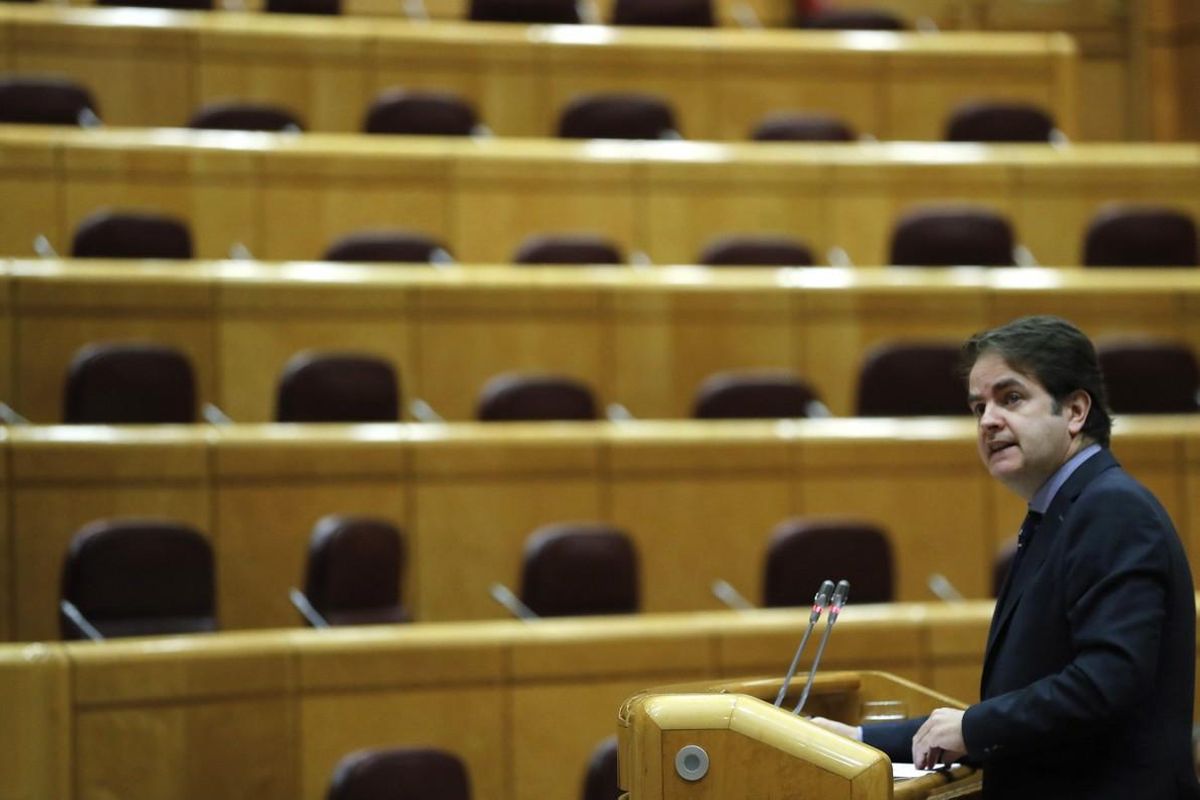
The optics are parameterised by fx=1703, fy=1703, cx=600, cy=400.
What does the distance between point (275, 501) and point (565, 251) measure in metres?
1.06

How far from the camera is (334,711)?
2.59m

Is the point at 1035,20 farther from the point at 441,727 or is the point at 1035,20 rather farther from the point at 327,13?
the point at 441,727

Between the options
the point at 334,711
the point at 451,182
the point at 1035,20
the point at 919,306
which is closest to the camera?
the point at 334,711

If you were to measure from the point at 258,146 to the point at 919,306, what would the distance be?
1.60 meters

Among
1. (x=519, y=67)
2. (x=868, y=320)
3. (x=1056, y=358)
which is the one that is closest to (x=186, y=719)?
(x=1056, y=358)

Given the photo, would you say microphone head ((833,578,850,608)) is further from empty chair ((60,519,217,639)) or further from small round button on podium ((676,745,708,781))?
empty chair ((60,519,217,639))

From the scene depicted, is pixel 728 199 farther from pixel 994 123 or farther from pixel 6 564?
pixel 6 564

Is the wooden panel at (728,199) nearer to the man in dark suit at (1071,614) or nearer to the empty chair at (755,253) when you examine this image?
the empty chair at (755,253)

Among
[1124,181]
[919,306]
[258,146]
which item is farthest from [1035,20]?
[258,146]

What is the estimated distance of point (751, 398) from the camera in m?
3.60

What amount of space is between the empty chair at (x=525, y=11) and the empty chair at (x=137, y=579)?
2369 millimetres

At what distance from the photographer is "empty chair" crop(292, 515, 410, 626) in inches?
Answer: 115

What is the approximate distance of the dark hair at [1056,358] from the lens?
4.00ft

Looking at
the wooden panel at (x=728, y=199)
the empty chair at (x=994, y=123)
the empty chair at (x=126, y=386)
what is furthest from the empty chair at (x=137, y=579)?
the empty chair at (x=994, y=123)
